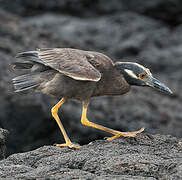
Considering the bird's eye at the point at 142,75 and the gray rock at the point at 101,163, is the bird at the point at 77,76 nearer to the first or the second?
the bird's eye at the point at 142,75

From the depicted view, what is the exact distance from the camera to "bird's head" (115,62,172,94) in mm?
6672

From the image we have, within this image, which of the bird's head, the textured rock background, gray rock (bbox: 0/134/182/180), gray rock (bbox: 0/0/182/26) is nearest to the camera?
gray rock (bbox: 0/134/182/180)

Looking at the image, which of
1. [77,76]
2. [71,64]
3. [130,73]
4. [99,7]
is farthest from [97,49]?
[77,76]

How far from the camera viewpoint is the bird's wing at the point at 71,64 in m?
6.22

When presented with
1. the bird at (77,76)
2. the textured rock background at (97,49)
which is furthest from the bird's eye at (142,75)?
the textured rock background at (97,49)

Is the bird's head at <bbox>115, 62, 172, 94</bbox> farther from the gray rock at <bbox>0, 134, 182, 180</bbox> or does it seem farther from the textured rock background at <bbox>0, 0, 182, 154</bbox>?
the gray rock at <bbox>0, 134, 182, 180</bbox>

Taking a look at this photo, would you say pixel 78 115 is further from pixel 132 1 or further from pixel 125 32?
pixel 132 1

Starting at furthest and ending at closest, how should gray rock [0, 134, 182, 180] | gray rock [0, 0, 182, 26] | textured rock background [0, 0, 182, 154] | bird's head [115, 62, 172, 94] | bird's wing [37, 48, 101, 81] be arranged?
gray rock [0, 0, 182, 26] → textured rock background [0, 0, 182, 154] → bird's head [115, 62, 172, 94] → bird's wing [37, 48, 101, 81] → gray rock [0, 134, 182, 180]

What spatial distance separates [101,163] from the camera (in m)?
4.95

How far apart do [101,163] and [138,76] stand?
81.8 inches

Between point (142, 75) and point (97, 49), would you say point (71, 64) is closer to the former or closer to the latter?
point (142, 75)

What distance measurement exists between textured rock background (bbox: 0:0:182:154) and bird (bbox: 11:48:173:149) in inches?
19.6

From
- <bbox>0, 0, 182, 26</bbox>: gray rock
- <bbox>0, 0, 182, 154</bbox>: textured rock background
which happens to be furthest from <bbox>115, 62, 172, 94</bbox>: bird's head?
<bbox>0, 0, 182, 26</bbox>: gray rock

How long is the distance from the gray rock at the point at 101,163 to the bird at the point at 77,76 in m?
0.58
